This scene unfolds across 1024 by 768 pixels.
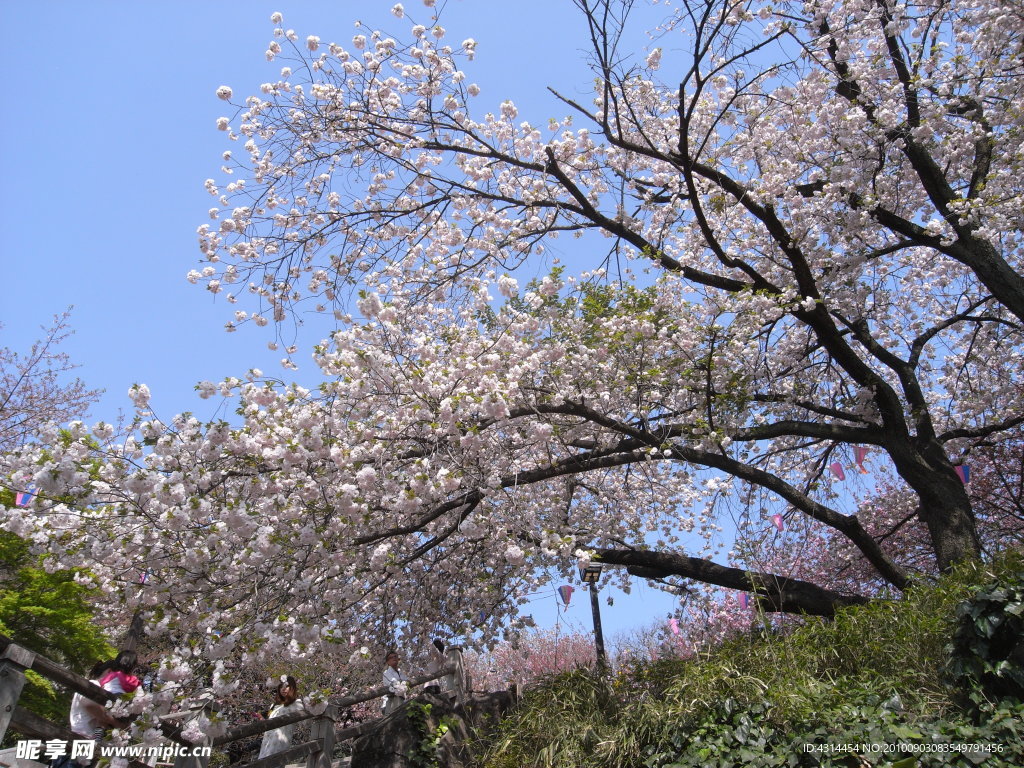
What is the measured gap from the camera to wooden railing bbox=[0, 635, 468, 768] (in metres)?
4.40

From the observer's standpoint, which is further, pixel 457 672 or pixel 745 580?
pixel 745 580

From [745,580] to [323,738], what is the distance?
473 centimetres

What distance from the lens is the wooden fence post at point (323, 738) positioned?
5.79 meters

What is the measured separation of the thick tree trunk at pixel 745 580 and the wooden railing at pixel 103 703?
297 cm

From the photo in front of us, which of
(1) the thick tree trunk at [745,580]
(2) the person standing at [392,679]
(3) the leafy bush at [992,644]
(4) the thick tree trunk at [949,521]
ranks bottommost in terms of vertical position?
(2) the person standing at [392,679]

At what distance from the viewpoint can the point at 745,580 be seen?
7715mm

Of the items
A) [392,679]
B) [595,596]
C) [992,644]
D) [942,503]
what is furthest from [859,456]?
[392,679]

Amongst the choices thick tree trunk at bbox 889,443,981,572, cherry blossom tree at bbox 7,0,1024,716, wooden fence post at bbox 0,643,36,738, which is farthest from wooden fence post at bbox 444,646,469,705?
thick tree trunk at bbox 889,443,981,572

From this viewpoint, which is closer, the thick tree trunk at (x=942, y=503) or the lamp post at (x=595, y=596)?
the thick tree trunk at (x=942, y=503)

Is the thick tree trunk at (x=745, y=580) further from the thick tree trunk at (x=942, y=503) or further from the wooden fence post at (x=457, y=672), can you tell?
the wooden fence post at (x=457, y=672)

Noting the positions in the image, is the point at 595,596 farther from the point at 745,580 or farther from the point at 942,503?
the point at 942,503

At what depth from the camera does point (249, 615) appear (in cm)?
528

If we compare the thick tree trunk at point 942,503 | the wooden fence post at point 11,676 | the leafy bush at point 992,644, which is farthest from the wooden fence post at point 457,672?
the thick tree trunk at point 942,503

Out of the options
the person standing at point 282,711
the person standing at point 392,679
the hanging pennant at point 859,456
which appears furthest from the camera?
the hanging pennant at point 859,456
